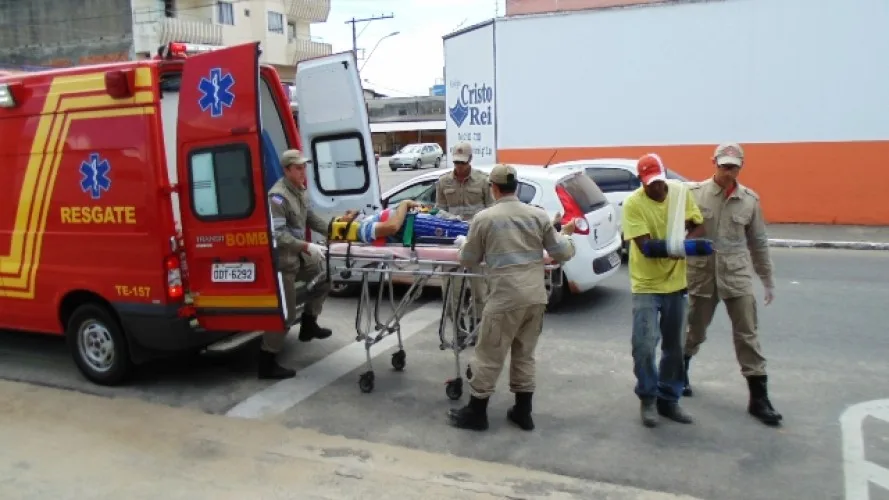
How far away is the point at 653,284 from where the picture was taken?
495 cm

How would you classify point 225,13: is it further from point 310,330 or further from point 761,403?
point 761,403

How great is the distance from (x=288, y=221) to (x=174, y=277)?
94 cm

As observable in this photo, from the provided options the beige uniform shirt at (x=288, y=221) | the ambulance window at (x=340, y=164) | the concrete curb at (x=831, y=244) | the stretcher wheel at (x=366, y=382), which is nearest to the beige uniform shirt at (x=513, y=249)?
the stretcher wheel at (x=366, y=382)

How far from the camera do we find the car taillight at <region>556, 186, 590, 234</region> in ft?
Result: 25.9

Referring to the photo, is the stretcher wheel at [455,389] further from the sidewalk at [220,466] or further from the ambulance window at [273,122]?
the ambulance window at [273,122]

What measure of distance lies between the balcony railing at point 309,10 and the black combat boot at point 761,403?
4522 centimetres

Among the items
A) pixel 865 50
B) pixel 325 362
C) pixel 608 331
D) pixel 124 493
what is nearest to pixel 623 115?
pixel 865 50

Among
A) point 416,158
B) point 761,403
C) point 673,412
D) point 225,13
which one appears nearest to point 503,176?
point 673,412

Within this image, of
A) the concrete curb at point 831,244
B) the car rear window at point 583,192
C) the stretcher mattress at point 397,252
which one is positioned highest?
the car rear window at point 583,192

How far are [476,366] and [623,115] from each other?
41.0 feet

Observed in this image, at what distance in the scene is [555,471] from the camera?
179 inches

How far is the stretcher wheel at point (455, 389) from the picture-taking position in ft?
18.6

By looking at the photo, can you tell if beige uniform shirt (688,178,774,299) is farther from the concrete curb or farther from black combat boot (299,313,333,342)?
the concrete curb

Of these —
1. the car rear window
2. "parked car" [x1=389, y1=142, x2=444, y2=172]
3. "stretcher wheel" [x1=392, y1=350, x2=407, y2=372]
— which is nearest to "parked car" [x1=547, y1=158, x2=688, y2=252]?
the car rear window
